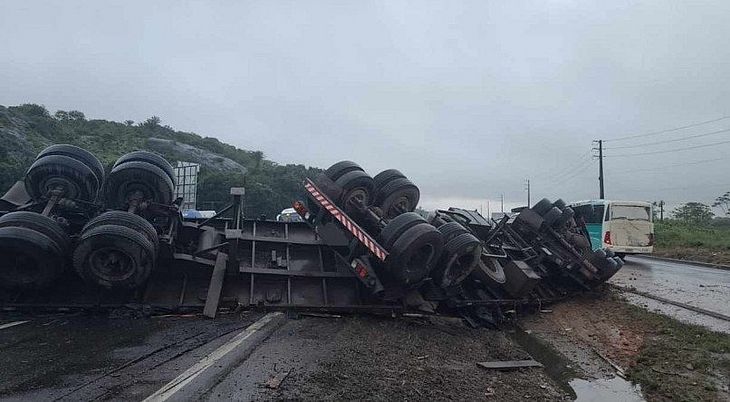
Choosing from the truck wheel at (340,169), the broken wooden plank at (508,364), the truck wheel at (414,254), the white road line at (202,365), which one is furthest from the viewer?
the truck wheel at (340,169)

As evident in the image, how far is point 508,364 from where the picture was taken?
5016 millimetres

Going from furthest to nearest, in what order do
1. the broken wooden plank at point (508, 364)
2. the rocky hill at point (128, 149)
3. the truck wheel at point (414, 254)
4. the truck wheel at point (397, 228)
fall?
the rocky hill at point (128, 149), the truck wheel at point (397, 228), the truck wheel at point (414, 254), the broken wooden plank at point (508, 364)

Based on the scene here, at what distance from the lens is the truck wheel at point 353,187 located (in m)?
7.64

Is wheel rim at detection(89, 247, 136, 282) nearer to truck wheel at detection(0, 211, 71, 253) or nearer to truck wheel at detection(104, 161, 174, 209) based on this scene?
truck wheel at detection(0, 211, 71, 253)

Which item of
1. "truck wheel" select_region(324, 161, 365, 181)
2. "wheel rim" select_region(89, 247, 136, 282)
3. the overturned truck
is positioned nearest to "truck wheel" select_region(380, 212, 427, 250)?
the overturned truck

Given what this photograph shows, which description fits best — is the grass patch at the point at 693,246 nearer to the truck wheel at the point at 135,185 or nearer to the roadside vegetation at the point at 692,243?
the roadside vegetation at the point at 692,243

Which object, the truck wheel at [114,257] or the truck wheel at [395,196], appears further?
the truck wheel at [395,196]

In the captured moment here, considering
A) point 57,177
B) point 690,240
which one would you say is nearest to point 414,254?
point 57,177

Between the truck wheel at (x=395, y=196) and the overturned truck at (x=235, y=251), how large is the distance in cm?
2

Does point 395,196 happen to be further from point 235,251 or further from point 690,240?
point 690,240

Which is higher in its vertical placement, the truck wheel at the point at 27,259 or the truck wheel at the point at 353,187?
the truck wheel at the point at 353,187

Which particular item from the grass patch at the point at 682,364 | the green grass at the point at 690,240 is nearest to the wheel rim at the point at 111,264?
the grass patch at the point at 682,364

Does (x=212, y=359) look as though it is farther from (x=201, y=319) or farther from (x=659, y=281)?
(x=659, y=281)

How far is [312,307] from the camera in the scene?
638cm
